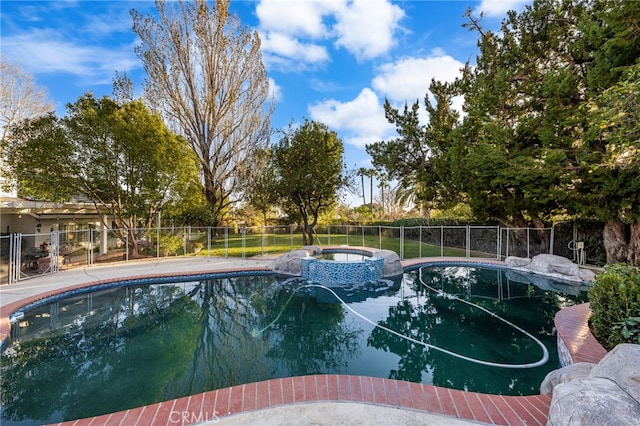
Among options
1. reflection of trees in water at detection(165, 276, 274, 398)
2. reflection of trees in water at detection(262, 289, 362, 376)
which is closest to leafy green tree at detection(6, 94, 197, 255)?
reflection of trees in water at detection(165, 276, 274, 398)

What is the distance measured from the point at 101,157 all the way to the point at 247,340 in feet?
33.1

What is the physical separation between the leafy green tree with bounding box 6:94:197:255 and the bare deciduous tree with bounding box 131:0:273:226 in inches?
279

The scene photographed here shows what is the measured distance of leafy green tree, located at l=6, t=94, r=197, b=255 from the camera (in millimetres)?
10188

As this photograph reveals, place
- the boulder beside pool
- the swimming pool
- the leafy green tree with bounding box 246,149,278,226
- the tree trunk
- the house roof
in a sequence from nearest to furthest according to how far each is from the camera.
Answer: the swimming pool → the boulder beside pool → the tree trunk → the house roof → the leafy green tree with bounding box 246,149,278,226

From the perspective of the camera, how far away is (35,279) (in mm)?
8961

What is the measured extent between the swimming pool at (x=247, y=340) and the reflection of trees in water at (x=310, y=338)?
25mm

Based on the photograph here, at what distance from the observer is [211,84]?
60.5ft

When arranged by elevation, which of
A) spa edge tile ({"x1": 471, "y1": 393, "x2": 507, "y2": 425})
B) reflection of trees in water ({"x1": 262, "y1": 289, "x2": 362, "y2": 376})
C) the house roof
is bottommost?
reflection of trees in water ({"x1": 262, "y1": 289, "x2": 362, "y2": 376})

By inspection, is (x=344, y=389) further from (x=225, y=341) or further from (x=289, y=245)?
(x=289, y=245)

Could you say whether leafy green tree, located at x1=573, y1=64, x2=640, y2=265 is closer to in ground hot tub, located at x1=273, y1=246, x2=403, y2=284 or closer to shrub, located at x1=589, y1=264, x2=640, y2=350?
shrub, located at x1=589, y1=264, x2=640, y2=350

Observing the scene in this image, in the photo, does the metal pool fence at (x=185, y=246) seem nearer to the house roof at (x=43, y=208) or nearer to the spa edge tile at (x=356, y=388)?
the house roof at (x=43, y=208)

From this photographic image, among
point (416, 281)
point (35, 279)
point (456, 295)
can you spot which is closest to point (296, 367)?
point (456, 295)

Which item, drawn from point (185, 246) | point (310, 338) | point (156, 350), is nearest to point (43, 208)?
point (185, 246)

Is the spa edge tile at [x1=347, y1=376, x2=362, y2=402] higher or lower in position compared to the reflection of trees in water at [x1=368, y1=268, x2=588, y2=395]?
higher
